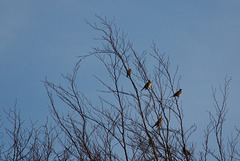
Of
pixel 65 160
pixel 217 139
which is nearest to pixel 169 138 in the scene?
pixel 217 139

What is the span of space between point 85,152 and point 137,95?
114 centimetres

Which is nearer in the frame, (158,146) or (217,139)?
(158,146)

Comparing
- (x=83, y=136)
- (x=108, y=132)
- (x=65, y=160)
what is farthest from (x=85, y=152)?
(x=65, y=160)

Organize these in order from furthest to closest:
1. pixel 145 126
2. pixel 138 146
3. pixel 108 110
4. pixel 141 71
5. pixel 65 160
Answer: pixel 65 160
pixel 108 110
pixel 141 71
pixel 138 146
pixel 145 126

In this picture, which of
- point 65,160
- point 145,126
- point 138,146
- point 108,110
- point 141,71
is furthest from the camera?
point 65,160

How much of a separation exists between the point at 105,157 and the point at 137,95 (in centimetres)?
113

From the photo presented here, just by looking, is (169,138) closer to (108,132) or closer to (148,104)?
(148,104)

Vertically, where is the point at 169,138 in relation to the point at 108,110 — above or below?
below

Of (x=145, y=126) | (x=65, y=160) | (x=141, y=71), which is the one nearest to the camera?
(x=145, y=126)

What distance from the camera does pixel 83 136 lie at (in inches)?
169

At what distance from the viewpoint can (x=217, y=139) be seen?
450 centimetres

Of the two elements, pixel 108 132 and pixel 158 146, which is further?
pixel 108 132

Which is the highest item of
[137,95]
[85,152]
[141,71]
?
[141,71]

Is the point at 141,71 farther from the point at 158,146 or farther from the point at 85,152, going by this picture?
the point at 85,152
